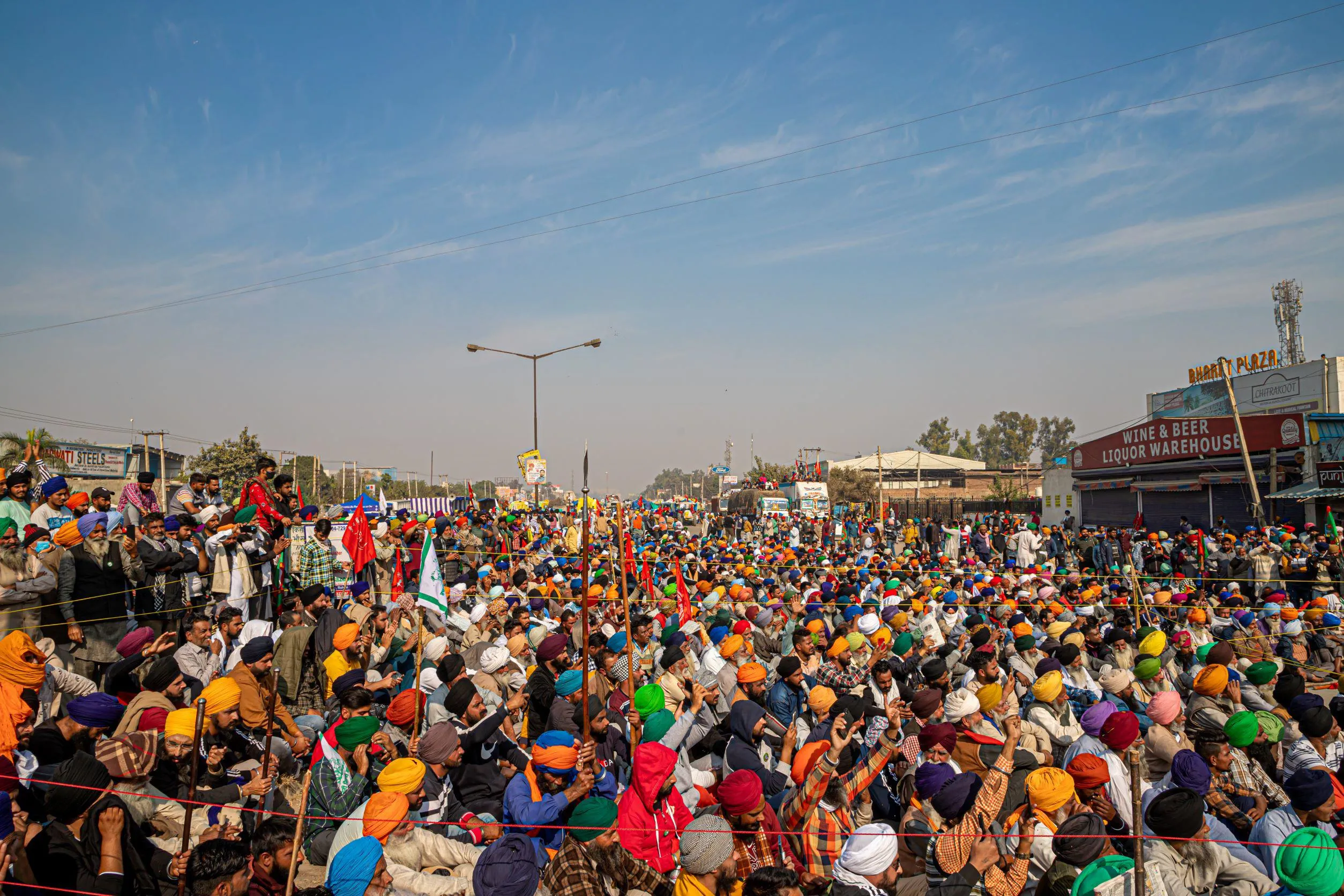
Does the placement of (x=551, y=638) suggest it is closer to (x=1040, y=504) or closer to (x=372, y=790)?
(x=372, y=790)

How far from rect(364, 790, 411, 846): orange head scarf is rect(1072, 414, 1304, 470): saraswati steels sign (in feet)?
89.1

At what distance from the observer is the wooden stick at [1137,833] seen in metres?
3.70

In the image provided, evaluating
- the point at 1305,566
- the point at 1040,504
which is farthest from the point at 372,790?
the point at 1040,504

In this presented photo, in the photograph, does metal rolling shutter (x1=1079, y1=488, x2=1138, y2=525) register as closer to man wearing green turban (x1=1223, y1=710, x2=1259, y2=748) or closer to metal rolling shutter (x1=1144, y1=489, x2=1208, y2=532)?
metal rolling shutter (x1=1144, y1=489, x2=1208, y2=532)

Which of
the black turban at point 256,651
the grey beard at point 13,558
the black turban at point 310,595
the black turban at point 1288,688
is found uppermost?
the grey beard at point 13,558

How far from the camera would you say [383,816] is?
4.39 metres

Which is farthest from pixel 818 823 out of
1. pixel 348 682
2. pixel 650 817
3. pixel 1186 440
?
pixel 1186 440

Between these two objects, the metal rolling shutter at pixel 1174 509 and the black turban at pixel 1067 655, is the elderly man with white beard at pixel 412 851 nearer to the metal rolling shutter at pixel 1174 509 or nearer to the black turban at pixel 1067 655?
the black turban at pixel 1067 655

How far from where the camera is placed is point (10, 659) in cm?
538

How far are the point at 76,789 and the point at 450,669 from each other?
2.73 metres

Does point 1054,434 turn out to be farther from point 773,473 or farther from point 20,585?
point 20,585

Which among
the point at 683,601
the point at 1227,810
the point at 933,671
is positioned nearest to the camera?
the point at 1227,810

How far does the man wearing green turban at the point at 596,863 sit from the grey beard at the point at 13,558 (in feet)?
17.9

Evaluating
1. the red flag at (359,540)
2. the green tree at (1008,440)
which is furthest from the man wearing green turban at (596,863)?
the green tree at (1008,440)
